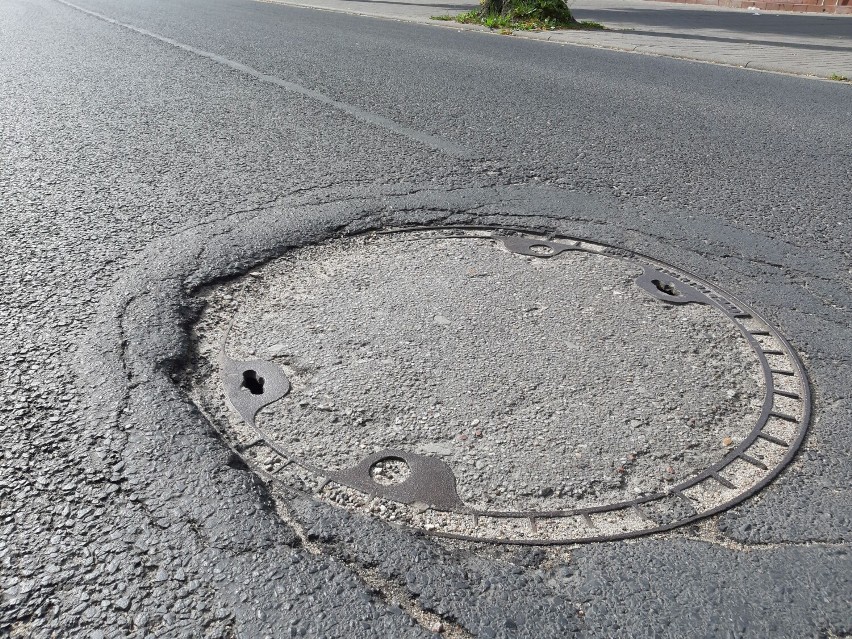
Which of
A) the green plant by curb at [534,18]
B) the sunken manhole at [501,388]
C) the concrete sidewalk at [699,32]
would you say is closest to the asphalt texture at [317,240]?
the sunken manhole at [501,388]

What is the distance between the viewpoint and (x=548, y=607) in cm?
141

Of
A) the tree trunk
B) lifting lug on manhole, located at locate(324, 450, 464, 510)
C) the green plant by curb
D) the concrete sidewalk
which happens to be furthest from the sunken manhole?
the tree trunk

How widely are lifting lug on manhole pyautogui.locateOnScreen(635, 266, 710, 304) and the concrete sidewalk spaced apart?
6.03m

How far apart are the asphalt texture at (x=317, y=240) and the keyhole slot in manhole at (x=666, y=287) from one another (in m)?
0.22

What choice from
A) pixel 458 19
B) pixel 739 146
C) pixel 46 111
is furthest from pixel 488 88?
pixel 458 19

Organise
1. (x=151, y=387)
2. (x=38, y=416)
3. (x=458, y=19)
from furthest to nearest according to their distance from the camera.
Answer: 1. (x=458, y=19)
2. (x=151, y=387)
3. (x=38, y=416)

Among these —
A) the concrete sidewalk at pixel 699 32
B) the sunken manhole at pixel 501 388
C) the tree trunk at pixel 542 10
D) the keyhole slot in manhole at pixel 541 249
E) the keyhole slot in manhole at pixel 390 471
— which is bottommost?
the keyhole slot in manhole at pixel 390 471

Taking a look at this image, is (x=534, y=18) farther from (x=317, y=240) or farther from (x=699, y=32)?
(x=317, y=240)

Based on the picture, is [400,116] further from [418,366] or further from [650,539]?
[650,539]

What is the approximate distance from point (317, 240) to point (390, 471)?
56.3 inches

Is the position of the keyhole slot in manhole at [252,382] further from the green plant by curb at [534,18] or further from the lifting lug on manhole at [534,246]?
the green plant by curb at [534,18]

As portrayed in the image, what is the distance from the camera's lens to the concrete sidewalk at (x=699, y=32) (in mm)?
8383

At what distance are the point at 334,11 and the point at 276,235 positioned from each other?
11.9 metres

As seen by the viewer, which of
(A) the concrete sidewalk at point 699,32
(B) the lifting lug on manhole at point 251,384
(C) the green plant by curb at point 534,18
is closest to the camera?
(B) the lifting lug on manhole at point 251,384
